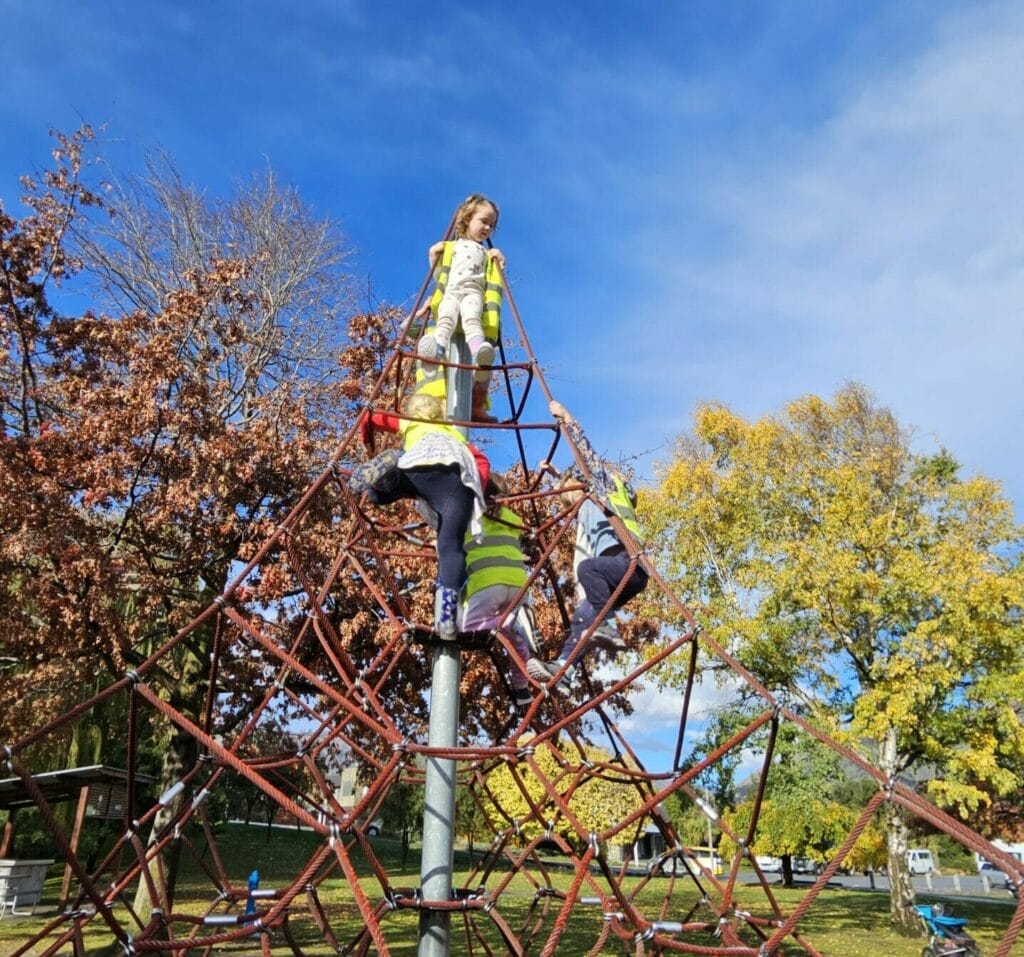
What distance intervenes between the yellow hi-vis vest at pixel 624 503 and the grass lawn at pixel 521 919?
6.70 feet

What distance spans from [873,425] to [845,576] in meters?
6.11

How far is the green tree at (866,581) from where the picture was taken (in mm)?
11789

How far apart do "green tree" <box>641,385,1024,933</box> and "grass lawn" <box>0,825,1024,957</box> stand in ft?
5.66

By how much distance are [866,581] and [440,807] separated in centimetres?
1115

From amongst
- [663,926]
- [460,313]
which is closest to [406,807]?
[460,313]

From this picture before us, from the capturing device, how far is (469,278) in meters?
3.76

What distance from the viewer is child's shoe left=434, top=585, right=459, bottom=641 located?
124 inches

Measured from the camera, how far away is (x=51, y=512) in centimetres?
675

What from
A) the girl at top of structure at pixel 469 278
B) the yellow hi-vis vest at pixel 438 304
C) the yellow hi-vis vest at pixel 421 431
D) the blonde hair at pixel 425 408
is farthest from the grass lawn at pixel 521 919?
the girl at top of structure at pixel 469 278

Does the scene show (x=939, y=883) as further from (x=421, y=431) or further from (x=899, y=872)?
(x=421, y=431)

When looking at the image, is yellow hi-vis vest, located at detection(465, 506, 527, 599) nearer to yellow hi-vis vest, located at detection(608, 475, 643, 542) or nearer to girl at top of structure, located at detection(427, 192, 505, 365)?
yellow hi-vis vest, located at detection(608, 475, 643, 542)

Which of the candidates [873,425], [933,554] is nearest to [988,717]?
[933,554]

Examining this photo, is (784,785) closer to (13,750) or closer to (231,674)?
(231,674)

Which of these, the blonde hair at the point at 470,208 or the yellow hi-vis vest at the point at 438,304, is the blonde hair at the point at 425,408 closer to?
the yellow hi-vis vest at the point at 438,304
